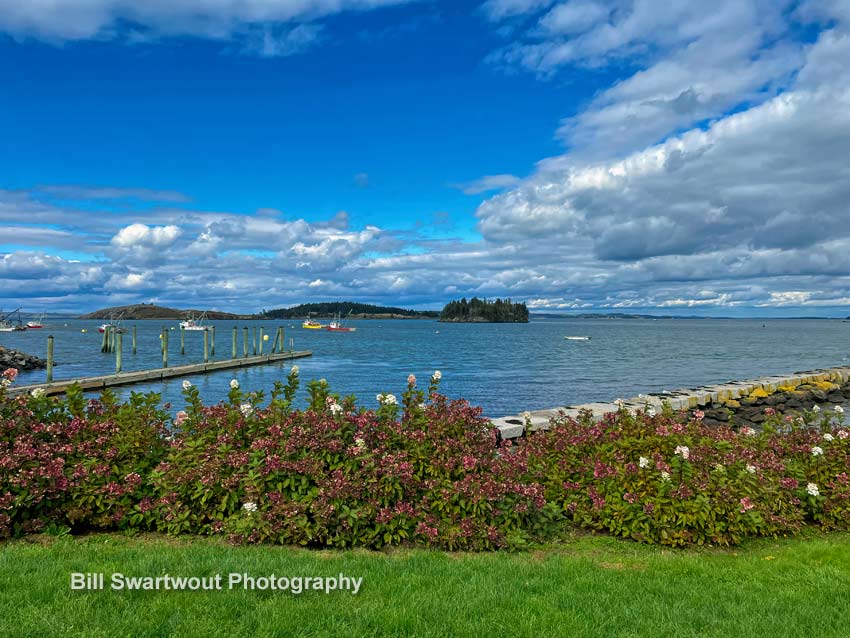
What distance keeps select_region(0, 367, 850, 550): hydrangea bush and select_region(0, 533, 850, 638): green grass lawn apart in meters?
0.36

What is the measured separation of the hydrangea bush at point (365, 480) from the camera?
621 cm

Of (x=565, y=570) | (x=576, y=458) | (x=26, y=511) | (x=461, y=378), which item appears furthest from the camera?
(x=461, y=378)

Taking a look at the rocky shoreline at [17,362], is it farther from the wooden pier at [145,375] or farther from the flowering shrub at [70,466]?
the flowering shrub at [70,466]

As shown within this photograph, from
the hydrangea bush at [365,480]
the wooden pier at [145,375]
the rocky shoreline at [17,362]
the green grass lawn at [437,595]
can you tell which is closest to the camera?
the green grass lawn at [437,595]

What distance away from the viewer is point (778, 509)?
280 inches

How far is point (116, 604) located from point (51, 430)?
328cm

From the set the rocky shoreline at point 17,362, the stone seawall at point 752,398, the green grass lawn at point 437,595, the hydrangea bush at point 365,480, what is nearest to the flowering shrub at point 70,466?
the hydrangea bush at point 365,480

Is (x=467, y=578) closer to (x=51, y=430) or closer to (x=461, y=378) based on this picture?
(x=51, y=430)

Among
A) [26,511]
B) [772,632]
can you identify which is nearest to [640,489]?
[772,632]

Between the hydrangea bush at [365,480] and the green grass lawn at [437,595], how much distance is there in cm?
36

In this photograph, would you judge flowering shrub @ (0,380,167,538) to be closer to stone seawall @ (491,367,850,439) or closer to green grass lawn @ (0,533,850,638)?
green grass lawn @ (0,533,850,638)

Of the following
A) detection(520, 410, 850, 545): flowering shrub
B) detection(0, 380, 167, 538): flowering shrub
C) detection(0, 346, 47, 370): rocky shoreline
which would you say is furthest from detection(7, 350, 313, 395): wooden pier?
detection(520, 410, 850, 545): flowering shrub

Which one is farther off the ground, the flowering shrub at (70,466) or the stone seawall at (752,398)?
the flowering shrub at (70,466)

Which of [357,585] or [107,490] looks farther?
[107,490]
